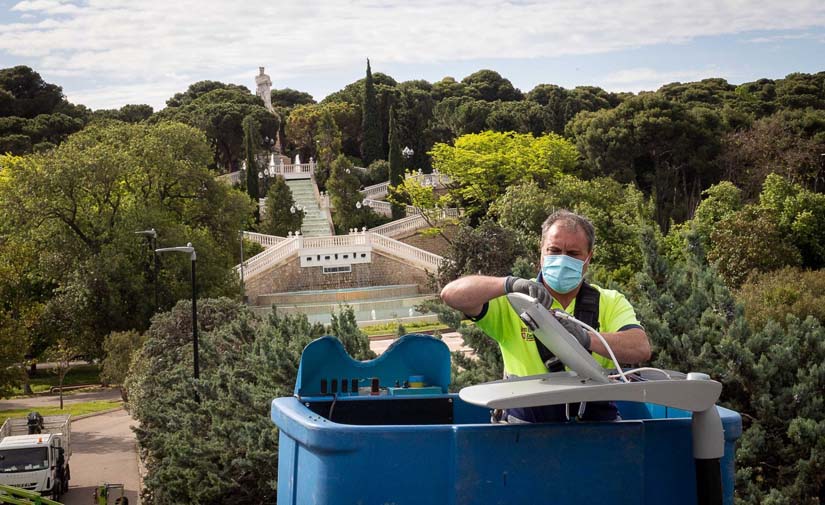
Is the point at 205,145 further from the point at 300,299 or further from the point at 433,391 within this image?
the point at 433,391

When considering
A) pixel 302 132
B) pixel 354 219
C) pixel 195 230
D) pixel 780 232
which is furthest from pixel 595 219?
pixel 302 132

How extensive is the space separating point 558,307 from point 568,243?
0.82ft

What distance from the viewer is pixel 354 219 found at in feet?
207

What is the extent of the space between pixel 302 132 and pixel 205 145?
36.3m

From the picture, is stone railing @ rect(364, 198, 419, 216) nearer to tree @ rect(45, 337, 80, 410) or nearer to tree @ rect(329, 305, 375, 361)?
Result: tree @ rect(45, 337, 80, 410)

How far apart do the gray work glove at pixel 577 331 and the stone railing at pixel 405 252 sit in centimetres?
5146

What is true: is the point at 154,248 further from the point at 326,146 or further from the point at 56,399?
the point at 326,146

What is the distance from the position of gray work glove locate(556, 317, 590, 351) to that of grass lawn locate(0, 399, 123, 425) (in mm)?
29529

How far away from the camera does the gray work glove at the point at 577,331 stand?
13.0ft

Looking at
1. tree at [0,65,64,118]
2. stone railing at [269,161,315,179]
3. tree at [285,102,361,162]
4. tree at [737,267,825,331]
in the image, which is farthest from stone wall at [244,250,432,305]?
tree at [737,267,825,331]

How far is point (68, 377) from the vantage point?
137 feet

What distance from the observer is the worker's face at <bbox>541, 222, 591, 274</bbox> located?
14.6 feet

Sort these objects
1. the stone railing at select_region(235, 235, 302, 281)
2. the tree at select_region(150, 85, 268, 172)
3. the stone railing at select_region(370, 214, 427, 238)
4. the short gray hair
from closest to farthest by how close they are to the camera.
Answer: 1. the short gray hair
2. the stone railing at select_region(235, 235, 302, 281)
3. the stone railing at select_region(370, 214, 427, 238)
4. the tree at select_region(150, 85, 268, 172)

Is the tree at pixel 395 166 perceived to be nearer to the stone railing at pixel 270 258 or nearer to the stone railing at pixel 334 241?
the stone railing at pixel 334 241
